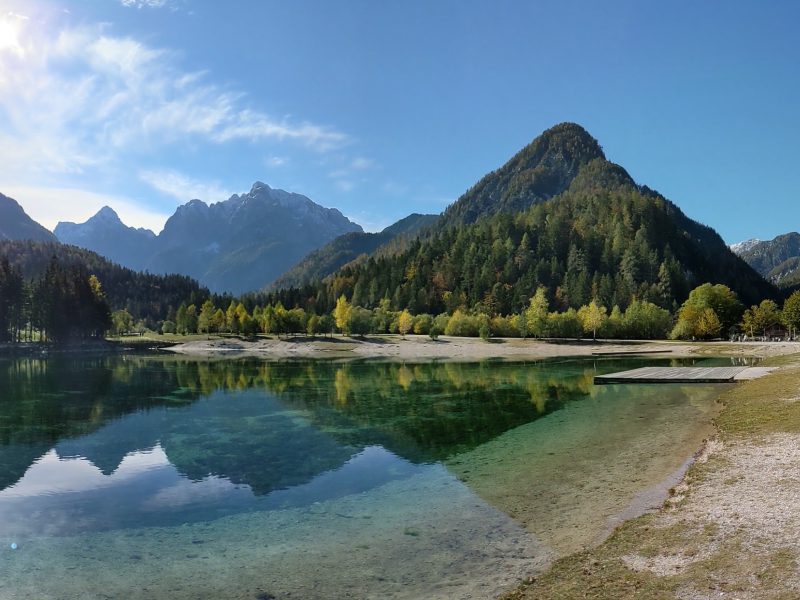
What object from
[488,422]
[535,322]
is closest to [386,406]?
[488,422]

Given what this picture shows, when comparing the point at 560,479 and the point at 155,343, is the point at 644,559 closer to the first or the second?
the point at 560,479

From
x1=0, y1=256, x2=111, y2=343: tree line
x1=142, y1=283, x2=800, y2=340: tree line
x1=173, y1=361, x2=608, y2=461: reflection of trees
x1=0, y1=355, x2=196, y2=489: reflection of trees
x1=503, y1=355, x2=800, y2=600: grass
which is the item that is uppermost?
x1=0, y1=256, x2=111, y2=343: tree line

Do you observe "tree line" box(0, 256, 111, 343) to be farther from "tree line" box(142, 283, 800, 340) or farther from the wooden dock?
the wooden dock

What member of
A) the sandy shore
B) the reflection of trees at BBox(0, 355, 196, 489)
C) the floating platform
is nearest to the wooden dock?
the floating platform

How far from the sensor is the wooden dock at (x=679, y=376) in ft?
176

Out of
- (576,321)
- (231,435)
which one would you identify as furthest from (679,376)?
(576,321)

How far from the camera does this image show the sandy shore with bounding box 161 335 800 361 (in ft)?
361

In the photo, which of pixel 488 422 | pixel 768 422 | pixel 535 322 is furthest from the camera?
pixel 535 322

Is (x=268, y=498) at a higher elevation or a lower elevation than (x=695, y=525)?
lower

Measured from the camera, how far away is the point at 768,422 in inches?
1056

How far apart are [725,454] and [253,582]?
63.9 feet

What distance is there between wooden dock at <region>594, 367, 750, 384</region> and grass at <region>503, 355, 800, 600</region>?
136 feet

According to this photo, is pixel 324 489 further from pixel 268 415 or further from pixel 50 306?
pixel 50 306

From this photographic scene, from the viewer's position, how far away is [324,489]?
23391 millimetres
